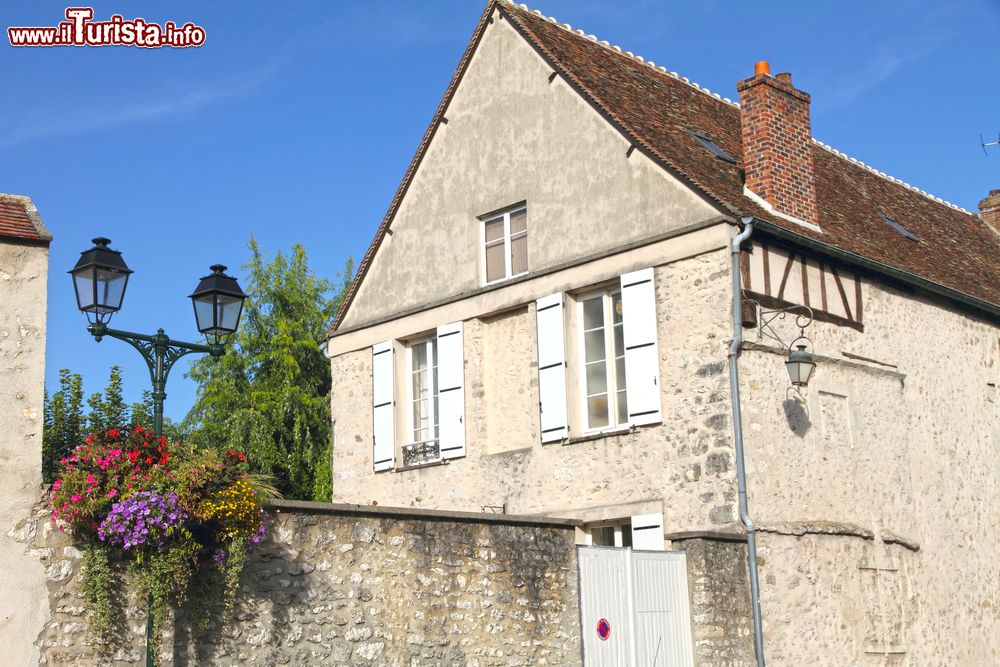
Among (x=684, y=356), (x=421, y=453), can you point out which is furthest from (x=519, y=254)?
(x=684, y=356)

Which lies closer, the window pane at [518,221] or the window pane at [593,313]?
the window pane at [593,313]

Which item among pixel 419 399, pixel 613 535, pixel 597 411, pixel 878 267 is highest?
pixel 878 267

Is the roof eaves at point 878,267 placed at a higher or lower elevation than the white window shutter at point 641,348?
higher

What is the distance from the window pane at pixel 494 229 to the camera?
581 inches

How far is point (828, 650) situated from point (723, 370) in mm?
2938

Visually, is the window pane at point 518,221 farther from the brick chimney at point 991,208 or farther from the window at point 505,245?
the brick chimney at point 991,208

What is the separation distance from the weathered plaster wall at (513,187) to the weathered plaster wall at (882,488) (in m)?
2.20

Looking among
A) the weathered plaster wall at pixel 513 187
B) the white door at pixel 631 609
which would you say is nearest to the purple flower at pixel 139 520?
the white door at pixel 631 609

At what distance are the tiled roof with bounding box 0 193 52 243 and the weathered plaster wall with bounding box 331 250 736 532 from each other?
6.43m

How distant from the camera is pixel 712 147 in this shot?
567 inches

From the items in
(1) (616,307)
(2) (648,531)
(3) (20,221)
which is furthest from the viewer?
(1) (616,307)

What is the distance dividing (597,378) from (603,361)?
198 millimetres

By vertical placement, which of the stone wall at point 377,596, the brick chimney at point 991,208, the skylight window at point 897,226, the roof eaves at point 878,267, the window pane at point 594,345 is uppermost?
the brick chimney at point 991,208

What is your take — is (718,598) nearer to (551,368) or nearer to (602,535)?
(602,535)
